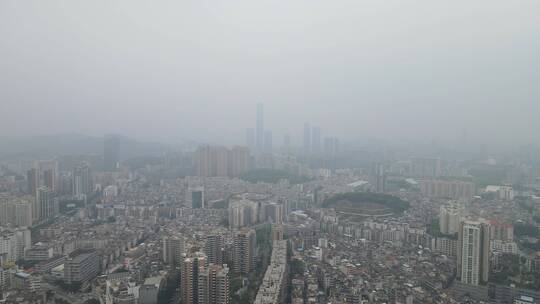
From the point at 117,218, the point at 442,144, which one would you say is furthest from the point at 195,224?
the point at 442,144

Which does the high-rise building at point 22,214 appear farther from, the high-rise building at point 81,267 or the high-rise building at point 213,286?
the high-rise building at point 213,286

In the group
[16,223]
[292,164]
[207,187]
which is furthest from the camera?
[292,164]

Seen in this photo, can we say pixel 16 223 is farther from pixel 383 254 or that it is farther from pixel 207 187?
pixel 383 254

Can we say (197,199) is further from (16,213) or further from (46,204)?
(16,213)

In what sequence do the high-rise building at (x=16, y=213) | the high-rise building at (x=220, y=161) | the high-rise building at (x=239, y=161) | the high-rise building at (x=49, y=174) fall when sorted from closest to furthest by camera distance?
the high-rise building at (x=16, y=213)
the high-rise building at (x=49, y=174)
the high-rise building at (x=220, y=161)
the high-rise building at (x=239, y=161)

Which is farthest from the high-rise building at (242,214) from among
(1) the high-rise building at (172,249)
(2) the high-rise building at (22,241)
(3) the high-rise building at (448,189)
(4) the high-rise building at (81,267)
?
(3) the high-rise building at (448,189)

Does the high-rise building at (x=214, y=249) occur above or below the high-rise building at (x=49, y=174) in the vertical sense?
below
